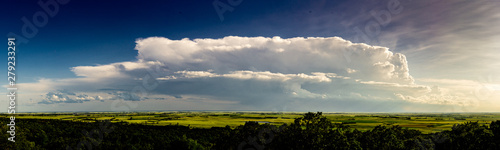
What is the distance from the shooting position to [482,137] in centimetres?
4438

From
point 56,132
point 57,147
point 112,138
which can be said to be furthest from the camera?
point 56,132

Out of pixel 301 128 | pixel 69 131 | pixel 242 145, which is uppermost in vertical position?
pixel 301 128

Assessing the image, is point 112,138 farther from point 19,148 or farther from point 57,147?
point 19,148

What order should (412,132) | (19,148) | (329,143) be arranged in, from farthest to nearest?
(19,148) < (412,132) < (329,143)

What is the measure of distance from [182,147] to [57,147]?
3508cm

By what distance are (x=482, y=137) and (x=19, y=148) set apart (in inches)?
3420

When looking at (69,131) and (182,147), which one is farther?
(69,131)

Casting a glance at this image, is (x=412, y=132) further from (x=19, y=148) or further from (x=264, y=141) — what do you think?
(x=19, y=148)

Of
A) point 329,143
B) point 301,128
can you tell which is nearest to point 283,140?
point 301,128

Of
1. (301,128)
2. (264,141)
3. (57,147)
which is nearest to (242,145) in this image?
(264,141)

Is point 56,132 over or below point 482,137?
below

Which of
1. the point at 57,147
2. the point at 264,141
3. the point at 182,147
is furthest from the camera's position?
the point at 57,147

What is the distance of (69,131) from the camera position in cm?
12094

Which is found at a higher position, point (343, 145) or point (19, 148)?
point (343, 145)
